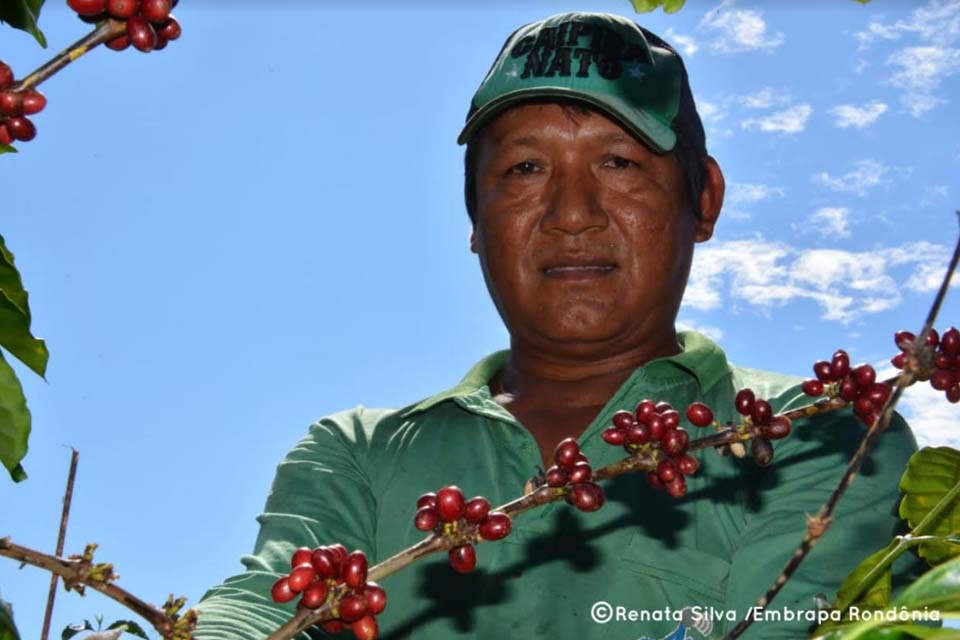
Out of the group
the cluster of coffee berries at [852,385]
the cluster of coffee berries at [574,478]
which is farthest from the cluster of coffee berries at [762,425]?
the cluster of coffee berries at [574,478]

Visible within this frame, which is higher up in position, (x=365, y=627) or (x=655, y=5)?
(x=655, y=5)

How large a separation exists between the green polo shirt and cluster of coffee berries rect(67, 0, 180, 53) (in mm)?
1302

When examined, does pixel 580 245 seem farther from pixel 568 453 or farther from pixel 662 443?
pixel 568 453

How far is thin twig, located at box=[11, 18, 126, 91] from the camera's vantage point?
99 centimetres

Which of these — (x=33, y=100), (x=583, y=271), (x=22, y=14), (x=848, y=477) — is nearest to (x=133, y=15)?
(x=33, y=100)

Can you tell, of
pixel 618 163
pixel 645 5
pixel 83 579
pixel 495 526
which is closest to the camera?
pixel 83 579

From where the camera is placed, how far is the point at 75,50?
998 mm

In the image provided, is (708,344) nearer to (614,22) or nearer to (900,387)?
(614,22)

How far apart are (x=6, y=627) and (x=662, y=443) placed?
2.46 feet

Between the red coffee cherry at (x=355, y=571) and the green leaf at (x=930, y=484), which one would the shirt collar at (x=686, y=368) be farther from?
the red coffee cherry at (x=355, y=571)

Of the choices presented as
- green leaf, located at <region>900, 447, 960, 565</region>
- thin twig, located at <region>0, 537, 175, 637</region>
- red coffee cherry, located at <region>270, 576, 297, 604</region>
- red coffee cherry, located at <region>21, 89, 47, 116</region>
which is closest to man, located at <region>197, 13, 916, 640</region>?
green leaf, located at <region>900, 447, 960, 565</region>

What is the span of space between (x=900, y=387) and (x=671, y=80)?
2302 millimetres

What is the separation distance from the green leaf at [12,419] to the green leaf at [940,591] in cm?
112

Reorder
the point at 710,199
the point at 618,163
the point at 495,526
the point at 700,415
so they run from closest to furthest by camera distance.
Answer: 1. the point at 495,526
2. the point at 700,415
3. the point at 618,163
4. the point at 710,199
